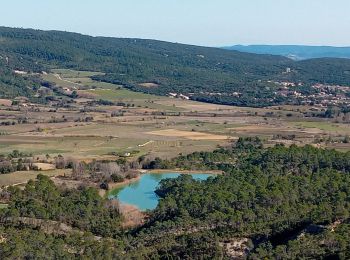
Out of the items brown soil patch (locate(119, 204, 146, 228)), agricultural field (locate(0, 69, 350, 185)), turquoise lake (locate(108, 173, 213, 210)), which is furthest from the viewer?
agricultural field (locate(0, 69, 350, 185))

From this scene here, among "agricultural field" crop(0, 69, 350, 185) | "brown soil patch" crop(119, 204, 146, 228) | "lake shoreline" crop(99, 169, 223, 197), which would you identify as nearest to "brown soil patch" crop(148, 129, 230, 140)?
"agricultural field" crop(0, 69, 350, 185)

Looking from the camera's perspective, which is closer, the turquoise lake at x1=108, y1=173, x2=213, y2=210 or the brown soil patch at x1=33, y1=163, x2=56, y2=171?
the turquoise lake at x1=108, y1=173, x2=213, y2=210

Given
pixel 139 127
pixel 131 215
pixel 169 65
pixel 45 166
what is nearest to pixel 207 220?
pixel 131 215

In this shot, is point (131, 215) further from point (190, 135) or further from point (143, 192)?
point (190, 135)

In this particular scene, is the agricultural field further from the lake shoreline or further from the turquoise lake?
the turquoise lake

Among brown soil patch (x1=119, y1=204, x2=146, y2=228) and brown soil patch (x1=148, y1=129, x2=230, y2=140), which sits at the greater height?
brown soil patch (x1=119, y1=204, x2=146, y2=228)

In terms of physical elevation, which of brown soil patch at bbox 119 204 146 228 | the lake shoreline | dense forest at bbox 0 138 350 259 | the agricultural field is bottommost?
the agricultural field

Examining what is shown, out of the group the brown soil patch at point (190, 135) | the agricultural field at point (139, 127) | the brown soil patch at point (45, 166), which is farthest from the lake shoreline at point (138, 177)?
the brown soil patch at point (190, 135)
